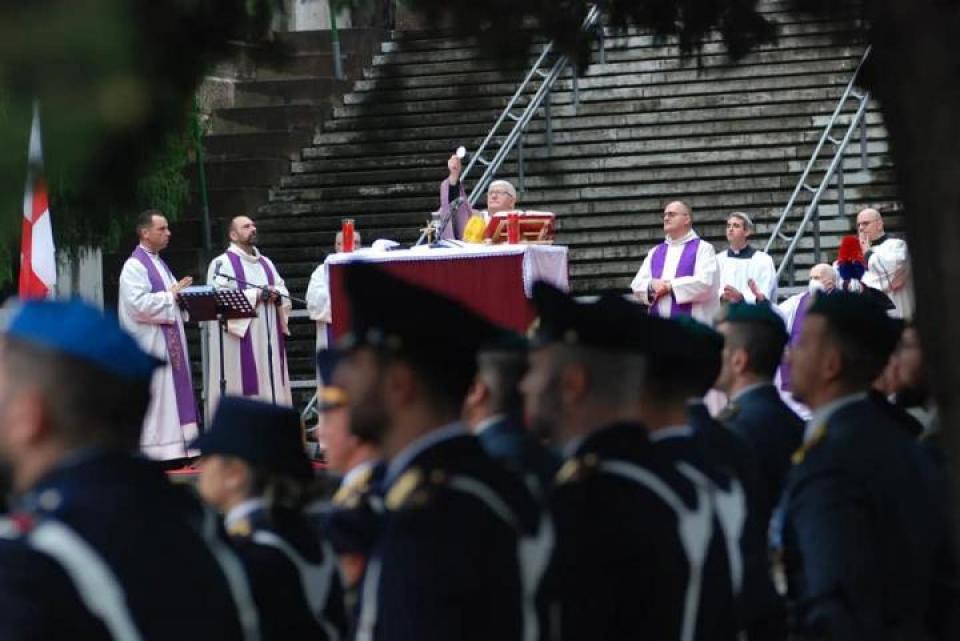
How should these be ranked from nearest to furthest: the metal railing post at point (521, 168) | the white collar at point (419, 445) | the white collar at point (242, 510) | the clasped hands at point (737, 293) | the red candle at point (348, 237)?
the white collar at point (419, 445), the white collar at point (242, 510), the clasped hands at point (737, 293), the red candle at point (348, 237), the metal railing post at point (521, 168)

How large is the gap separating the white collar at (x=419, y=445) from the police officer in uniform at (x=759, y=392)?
2522mm

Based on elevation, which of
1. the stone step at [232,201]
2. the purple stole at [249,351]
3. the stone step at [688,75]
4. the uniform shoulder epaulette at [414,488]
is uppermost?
the stone step at [688,75]

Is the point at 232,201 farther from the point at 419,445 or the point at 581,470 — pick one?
the point at 419,445

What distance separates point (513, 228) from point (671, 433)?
12.4 m

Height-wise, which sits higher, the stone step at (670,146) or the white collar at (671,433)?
the stone step at (670,146)

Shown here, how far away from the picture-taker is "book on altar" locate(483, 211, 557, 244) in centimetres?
1773

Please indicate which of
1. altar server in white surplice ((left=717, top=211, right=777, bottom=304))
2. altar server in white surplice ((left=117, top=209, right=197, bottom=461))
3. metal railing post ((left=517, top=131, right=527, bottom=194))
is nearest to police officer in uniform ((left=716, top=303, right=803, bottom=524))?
altar server in white surplice ((left=717, top=211, right=777, bottom=304))

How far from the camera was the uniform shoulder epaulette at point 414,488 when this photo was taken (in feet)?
14.1

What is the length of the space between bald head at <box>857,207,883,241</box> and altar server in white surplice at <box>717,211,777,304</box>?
35.5 inches

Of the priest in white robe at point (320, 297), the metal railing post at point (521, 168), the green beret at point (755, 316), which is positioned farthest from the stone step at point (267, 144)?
the green beret at point (755, 316)

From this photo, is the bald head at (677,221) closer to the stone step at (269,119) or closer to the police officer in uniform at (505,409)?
the stone step at (269,119)

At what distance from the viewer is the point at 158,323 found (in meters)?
18.9

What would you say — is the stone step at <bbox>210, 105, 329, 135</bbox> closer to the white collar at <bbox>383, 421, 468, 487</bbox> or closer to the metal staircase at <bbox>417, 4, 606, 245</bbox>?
the metal staircase at <bbox>417, 4, 606, 245</bbox>

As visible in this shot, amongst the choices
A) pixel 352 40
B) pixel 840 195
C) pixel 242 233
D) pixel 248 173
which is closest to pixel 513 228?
pixel 242 233
